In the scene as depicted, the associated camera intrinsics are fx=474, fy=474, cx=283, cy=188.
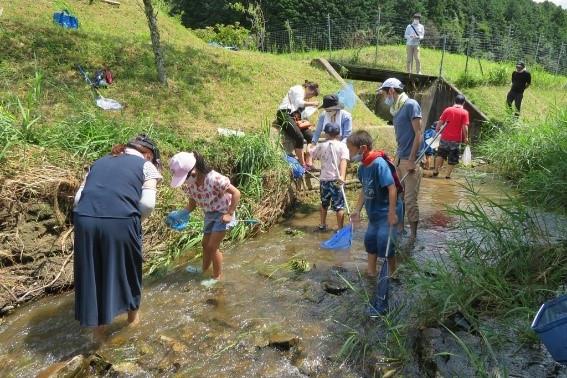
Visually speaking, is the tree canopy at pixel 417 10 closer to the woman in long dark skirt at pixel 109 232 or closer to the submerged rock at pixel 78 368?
the woman in long dark skirt at pixel 109 232

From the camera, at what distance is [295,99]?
786 cm

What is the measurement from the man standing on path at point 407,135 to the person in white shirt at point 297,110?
7.45ft

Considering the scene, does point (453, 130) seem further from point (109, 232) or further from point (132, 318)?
point (109, 232)

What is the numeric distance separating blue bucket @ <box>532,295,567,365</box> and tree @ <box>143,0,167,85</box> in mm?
8034

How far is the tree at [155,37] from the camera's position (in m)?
8.56

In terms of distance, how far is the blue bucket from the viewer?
221 centimetres

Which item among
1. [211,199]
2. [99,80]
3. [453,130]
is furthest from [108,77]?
[453,130]

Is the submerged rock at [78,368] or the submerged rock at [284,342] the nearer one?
the submerged rock at [78,368]

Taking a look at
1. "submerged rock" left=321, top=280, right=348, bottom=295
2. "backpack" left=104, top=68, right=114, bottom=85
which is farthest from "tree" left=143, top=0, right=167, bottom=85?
"submerged rock" left=321, top=280, right=348, bottom=295

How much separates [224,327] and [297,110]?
15.5 ft

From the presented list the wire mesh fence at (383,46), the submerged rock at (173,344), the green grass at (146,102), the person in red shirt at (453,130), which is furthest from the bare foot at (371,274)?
the wire mesh fence at (383,46)

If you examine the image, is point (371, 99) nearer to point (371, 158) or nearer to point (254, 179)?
Result: point (254, 179)

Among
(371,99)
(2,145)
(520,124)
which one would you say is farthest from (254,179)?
(371,99)

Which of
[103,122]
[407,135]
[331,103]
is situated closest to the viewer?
[407,135]
